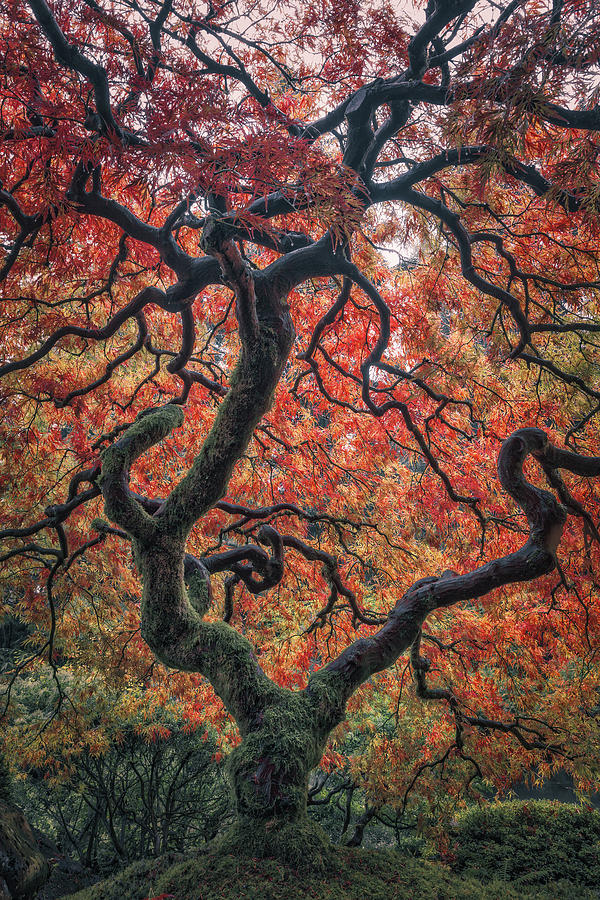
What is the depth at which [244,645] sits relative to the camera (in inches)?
106

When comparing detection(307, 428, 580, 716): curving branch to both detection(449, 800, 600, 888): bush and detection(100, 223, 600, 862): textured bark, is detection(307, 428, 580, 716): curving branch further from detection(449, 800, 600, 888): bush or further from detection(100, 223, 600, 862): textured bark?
detection(449, 800, 600, 888): bush

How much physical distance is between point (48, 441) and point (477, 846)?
17.9 feet

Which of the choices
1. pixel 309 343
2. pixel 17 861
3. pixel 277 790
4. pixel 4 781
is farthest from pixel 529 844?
pixel 309 343

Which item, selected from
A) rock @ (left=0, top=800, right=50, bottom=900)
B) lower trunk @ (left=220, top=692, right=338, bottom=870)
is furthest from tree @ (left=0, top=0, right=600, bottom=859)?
rock @ (left=0, top=800, right=50, bottom=900)

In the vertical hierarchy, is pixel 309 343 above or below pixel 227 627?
above

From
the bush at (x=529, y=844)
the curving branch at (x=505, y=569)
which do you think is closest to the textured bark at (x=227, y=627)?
the curving branch at (x=505, y=569)

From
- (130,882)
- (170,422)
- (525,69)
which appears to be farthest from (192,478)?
(525,69)

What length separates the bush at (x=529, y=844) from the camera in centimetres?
468

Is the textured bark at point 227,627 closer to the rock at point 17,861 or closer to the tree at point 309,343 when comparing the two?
the tree at point 309,343

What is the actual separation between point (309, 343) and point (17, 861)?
4.28 meters

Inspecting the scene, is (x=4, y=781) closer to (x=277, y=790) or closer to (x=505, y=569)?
(x=277, y=790)

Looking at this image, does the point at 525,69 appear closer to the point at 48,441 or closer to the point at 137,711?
the point at 48,441

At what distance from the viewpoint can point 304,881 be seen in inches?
76.2

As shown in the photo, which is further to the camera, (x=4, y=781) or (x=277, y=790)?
(x=4, y=781)
